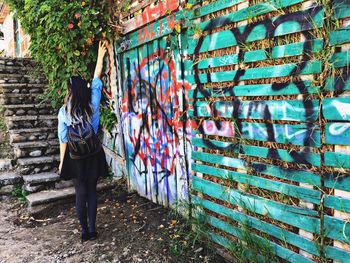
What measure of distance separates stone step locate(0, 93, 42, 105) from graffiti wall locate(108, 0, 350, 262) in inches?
147

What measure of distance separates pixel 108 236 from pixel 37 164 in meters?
2.28

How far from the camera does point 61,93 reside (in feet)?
19.0

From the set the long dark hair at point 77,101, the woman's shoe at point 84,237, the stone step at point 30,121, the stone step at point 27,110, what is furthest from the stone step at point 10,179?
the long dark hair at point 77,101

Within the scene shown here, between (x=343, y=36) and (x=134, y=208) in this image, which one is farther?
(x=134, y=208)

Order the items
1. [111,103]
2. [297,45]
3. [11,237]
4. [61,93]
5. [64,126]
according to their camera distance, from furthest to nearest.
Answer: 1. [61,93]
2. [111,103]
3. [11,237]
4. [64,126]
5. [297,45]

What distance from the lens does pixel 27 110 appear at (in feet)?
20.7

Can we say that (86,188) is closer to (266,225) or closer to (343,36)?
(266,225)

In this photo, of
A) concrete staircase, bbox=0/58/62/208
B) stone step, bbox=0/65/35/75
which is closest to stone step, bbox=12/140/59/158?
concrete staircase, bbox=0/58/62/208

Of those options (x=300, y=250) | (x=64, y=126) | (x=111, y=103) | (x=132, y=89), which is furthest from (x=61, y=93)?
(x=300, y=250)

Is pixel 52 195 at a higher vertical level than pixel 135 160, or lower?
lower

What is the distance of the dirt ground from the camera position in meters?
3.26

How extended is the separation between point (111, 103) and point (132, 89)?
0.77 metres

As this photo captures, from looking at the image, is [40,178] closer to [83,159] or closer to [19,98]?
[83,159]

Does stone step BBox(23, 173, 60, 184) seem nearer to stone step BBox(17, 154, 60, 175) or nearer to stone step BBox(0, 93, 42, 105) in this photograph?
stone step BBox(17, 154, 60, 175)
